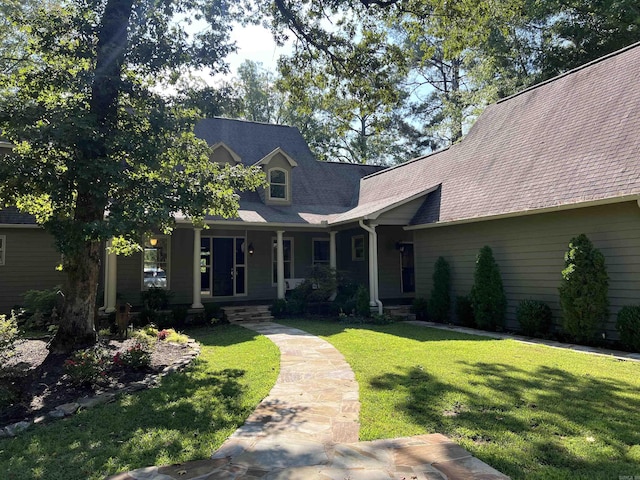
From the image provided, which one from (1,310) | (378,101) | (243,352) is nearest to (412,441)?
(243,352)

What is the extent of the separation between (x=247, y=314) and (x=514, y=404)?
27.9 ft

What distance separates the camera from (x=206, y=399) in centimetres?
464

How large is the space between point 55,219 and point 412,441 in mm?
5896

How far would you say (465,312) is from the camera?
33.6ft

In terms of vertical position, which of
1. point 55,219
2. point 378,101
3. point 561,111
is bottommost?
point 55,219

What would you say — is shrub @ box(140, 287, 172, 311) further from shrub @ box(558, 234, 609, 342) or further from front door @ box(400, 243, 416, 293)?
shrub @ box(558, 234, 609, 342)

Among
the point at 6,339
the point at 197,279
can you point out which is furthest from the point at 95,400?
the point at 197,279

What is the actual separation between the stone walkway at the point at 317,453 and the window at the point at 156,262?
28.7ft

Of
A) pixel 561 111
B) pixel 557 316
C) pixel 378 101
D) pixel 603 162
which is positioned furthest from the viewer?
pixel 378 101

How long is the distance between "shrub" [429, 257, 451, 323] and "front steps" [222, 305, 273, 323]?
466cm

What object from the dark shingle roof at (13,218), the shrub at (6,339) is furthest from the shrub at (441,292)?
the dark shingle roof at (13,218)

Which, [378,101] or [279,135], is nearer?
[378,101]

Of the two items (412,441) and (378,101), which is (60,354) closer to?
(412,441)

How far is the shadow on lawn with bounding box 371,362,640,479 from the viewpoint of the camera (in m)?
2.99
